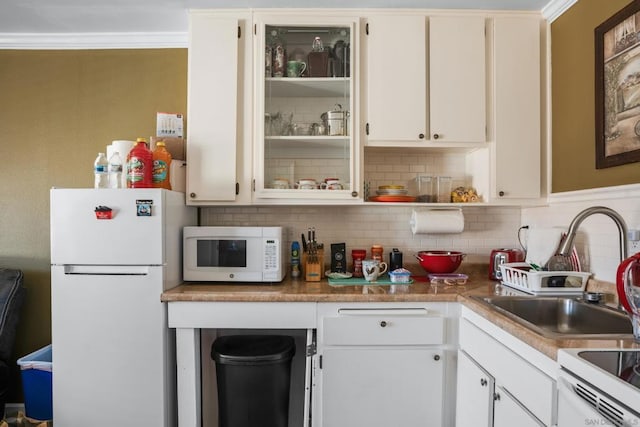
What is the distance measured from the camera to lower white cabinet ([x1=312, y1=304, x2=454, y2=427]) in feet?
6.12

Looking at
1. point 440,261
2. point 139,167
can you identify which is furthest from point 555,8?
point 139,167

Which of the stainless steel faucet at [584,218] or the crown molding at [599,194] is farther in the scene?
the crown molding at [599,194]

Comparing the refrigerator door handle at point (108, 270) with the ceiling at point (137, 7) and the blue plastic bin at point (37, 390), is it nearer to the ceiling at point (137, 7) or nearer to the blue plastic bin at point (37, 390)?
the blue plastic bin at point (37, 390)

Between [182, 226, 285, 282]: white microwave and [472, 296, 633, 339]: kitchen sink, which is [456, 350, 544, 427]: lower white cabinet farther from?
[182, 226, 285, 282]: white microwave

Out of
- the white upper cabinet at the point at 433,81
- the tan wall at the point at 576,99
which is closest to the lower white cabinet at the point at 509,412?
the tan wall at the point at 576,99

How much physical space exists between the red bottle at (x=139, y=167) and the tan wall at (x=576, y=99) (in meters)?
2.22

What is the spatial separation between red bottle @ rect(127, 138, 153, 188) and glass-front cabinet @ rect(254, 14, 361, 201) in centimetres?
57

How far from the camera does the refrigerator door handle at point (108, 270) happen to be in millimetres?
1886

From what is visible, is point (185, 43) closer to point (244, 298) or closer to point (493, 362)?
point (244, 298)

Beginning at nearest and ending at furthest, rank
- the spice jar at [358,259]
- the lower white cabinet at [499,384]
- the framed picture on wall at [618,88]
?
1. the lower white cabinet at [499,384]
2. the framed picture on wall at [618,88]
3. the spice jar at [358,259]

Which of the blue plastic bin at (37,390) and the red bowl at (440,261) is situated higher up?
the red bowl at (440,261)

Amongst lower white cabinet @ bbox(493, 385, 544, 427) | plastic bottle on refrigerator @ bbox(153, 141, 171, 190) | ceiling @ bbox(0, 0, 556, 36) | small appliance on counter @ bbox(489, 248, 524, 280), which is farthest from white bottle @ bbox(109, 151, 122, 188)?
small appliance on counter @ bbox(489, 248, 524, 280)

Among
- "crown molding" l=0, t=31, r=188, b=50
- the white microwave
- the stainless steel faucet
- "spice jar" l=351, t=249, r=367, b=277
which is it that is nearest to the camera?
the stainless steel faucet

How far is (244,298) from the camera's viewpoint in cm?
189
